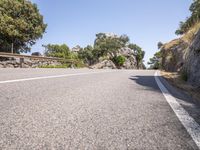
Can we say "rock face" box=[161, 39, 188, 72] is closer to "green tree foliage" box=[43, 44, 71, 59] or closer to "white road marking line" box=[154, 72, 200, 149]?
"white road marking line" box=[154, 72, 200, 149]

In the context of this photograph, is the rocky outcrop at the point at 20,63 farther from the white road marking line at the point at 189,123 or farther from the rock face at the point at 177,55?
the white road marking line at the point at 189,123

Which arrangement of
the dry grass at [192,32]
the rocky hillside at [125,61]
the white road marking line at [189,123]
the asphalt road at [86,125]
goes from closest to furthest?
the asphalt road at [86,125] < the white road marking line at [189,123] < the dry grass at [192,32] < the rocky hillside at [125,61]

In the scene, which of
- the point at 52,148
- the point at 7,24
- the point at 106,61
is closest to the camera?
the point at 52,148

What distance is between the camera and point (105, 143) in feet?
7.32

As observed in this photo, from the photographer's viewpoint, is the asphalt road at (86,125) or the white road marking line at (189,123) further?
the white road marking line at (189,123)

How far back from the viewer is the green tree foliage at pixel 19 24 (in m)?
27.7

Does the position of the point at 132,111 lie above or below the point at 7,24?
below

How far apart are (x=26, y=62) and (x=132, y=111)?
1607 centimetres

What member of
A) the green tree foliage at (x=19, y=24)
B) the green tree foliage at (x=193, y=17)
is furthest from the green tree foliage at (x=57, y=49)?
the green tree foliage at (x=193, y=17)

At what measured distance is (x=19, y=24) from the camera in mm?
28734

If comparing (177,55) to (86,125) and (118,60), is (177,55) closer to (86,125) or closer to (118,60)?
(86,125)

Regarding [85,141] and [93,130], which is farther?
[93,130]

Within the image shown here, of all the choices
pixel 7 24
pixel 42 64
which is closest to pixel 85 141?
pixel 42 64

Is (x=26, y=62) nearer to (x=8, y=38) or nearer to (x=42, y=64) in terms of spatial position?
(x=42, y=64)
